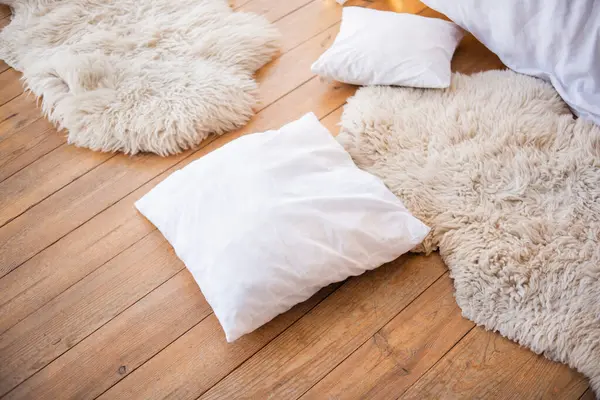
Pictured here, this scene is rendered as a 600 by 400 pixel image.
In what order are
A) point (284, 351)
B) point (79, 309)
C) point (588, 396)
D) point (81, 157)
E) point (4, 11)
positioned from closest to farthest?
point (588, 396) → point (284, 351) → point (79, 309) → point (81, 157) → point (4, 11)

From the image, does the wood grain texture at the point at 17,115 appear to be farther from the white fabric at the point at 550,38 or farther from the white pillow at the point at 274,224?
the white fabric at the point at 550,38

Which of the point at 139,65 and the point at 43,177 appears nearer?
the point at 43,177

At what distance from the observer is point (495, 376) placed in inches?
40.5

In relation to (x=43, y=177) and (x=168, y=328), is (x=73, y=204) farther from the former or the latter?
(x=168, y=328)

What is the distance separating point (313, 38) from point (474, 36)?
500 mm

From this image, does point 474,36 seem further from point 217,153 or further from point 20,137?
point 20,137

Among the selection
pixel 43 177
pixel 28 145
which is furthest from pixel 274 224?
pixel 28 145

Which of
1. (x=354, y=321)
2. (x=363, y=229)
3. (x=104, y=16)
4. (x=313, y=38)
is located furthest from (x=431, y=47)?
(x=104, y=16)

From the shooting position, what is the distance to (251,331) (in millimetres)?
1113

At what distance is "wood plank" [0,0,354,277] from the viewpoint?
1.35m

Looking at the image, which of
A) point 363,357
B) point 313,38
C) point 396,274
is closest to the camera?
point 363,357

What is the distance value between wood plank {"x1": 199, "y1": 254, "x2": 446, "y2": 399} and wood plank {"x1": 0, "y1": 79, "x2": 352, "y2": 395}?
0.80 ft

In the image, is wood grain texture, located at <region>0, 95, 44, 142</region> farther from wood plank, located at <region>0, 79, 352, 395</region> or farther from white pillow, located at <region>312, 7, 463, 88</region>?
white pillow, located at <region>312, 7, 463, 88</region>

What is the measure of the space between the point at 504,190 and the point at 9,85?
62.1 inches
